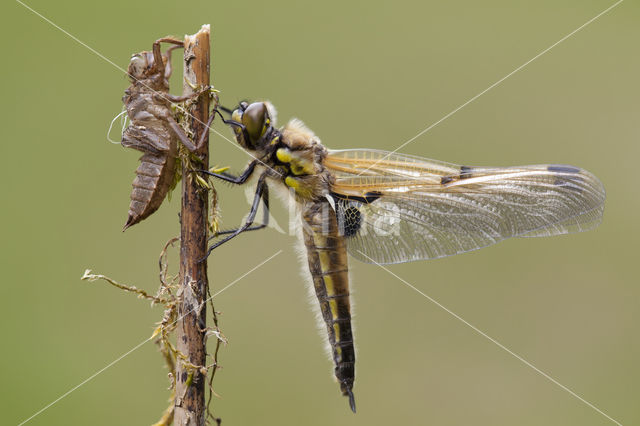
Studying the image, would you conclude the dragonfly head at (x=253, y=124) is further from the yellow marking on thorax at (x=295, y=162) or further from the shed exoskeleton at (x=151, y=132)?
the shed exoskeleton at (x=151, y=132)

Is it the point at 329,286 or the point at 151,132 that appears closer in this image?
the point at 151,132

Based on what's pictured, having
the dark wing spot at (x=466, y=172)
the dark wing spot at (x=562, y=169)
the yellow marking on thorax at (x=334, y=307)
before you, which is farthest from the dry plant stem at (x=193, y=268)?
the dark wing spot at (x=562, y=169)

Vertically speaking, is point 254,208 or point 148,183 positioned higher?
point 148,183

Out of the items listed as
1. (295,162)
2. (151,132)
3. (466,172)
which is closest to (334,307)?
(295,162)

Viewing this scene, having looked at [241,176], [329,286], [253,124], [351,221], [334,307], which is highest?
[253,124]

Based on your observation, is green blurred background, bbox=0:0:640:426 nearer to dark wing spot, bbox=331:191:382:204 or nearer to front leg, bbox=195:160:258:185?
dark wing spot, bbox=331:191:382:204

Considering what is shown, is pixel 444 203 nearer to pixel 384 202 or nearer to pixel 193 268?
pixel 384 202

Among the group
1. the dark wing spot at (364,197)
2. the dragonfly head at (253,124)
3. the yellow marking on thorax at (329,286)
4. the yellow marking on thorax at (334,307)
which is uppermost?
the dragonfly head at (253,124)

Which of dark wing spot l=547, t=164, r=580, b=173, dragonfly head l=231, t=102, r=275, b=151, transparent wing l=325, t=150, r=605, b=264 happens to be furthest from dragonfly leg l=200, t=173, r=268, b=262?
dark wing spot l=547, t=164, r=580, b=173
